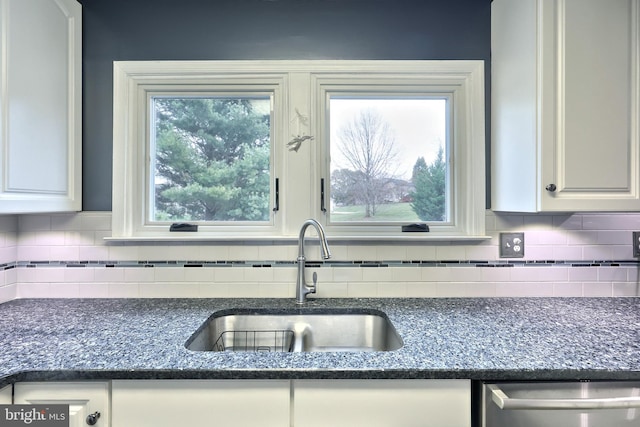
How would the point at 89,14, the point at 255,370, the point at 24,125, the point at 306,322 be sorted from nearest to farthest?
the point at 255,370
the point at 24,125
the point at 306,322
the point at 89,14

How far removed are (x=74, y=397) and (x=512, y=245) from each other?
69.5 inches

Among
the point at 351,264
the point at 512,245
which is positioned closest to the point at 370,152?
the point at 351,264

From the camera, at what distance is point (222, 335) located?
154 cm

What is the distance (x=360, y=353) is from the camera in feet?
3.53

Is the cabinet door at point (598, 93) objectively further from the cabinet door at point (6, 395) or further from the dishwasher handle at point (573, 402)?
the cabinet door at point (6, 395)

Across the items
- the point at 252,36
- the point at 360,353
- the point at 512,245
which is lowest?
the point at 360,353

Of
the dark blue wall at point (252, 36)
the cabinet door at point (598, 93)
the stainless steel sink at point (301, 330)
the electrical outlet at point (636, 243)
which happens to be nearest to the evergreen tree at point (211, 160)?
the dark blue wall at point (252, 36)

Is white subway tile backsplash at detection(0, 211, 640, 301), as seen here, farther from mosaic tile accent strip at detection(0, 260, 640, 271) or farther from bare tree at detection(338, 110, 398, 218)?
bare tree at detection(338, 110, 398, 218)

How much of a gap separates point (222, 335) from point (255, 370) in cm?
61

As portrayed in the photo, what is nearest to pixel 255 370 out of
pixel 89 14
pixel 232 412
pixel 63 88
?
pixel 232 412

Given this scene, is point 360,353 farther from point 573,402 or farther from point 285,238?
point 285,238

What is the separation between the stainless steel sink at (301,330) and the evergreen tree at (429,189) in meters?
0.55

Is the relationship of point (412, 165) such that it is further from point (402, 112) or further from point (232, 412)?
point (232, 412)

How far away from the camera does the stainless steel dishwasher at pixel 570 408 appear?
3.25 ft
